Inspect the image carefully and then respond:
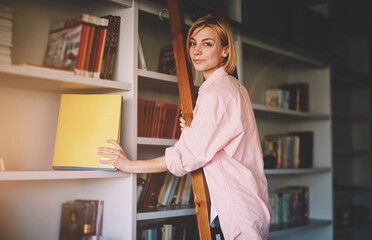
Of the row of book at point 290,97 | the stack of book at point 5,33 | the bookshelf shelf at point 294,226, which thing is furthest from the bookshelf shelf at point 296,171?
the stack of book at point 5,33

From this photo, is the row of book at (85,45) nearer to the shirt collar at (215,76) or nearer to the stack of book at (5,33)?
the stack of book at (5,33)

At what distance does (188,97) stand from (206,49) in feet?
0.75

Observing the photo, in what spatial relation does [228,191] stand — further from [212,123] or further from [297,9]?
[297,9]

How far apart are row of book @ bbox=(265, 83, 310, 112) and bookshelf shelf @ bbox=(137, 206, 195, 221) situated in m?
1.32

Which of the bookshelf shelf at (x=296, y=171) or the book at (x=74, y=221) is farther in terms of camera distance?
the bookshelf shelf at (x=296, y=171)

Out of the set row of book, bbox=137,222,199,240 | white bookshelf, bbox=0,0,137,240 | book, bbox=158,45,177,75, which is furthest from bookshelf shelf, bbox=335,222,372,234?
white bookshelf, bbox=0,0,137,240

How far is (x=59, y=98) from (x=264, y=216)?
1049mm

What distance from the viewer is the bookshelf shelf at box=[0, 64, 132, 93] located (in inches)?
56.9

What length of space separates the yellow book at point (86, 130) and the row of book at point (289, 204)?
1565 millimetres

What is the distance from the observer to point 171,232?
2029 millimetres

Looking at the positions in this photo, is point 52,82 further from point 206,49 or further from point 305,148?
point 305,148

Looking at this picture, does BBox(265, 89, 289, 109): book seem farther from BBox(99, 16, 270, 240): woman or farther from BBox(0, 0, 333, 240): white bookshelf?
BBox(99, 16, 270, 240): woman

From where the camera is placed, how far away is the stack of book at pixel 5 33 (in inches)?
55.3

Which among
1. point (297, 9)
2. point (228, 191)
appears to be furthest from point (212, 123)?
point (297, 9)
